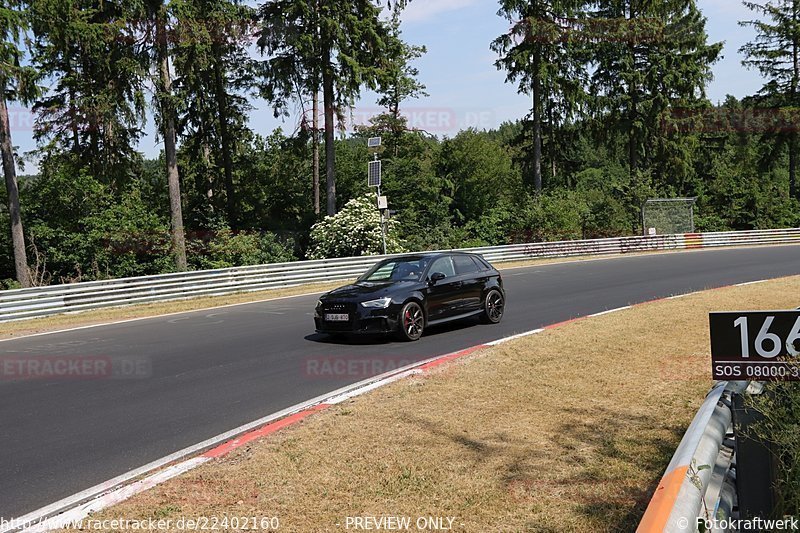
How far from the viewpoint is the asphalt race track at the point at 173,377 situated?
561 centimetres

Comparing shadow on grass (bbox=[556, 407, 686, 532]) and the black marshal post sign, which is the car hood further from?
the black marshal post sign

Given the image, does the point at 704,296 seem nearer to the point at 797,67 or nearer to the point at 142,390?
the point at 142,390

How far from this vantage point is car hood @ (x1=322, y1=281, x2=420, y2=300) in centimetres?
1078

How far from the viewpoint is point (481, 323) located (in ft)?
41.7

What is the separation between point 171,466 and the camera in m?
5.25

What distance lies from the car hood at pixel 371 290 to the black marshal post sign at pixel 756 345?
705 centimetres

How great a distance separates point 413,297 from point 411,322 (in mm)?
421

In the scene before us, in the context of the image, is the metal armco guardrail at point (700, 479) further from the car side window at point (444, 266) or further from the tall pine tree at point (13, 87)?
the tall pine tree at point (13, 87)

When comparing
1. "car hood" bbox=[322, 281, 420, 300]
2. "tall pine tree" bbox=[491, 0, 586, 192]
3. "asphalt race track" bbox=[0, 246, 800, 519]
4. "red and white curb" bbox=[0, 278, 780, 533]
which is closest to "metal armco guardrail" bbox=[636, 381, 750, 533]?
"red and white curb" bbox=[0, 278, 780, 533]

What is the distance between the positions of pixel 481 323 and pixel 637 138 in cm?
3947

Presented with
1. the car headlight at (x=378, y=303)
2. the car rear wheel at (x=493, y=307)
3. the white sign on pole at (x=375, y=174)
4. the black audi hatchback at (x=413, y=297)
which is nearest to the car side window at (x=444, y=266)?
the black audi hatchback at (x=413, y=297)

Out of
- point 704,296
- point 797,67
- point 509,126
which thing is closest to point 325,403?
point 704,296

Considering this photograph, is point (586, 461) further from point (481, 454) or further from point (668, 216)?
point (668, 216)

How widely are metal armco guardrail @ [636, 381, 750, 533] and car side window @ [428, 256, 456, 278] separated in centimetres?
769
